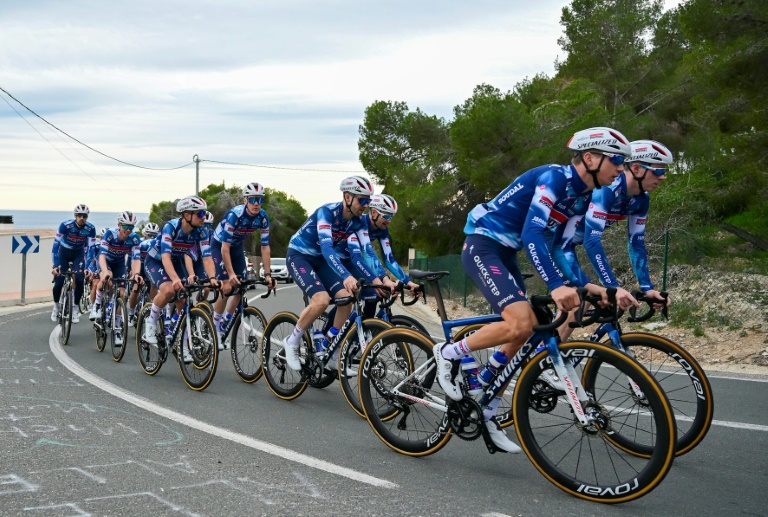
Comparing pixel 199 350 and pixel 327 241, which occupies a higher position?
pixel 327 241

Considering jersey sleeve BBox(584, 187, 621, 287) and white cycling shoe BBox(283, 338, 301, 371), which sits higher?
jersey sleeve BBox(584, 187, 621, 287)

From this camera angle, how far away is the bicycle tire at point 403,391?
584 cm

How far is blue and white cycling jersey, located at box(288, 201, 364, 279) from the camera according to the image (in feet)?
24.9

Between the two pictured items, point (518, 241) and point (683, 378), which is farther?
point (683, 378)

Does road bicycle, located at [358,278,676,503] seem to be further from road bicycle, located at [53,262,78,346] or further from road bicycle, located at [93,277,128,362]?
road bicycle, located at [53,262,78,346]

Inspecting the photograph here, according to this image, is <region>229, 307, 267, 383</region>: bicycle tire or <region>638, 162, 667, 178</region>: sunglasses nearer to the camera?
<region>638, 162, 667, 178</region>: sunglasses

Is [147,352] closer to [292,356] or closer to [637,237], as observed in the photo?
[292,356]

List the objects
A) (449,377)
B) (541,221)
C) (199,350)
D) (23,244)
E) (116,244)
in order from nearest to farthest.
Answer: (541,221), (449,377), (199,350), (116,244), (23,244)

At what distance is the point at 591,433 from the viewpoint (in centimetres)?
488

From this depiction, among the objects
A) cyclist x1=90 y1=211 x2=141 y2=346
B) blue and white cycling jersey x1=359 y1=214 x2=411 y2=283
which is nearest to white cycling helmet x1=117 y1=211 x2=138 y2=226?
cyclist x1=90 y1=211 x2=141 y2=346

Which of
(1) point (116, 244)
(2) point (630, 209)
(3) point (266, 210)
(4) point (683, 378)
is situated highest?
(3) point (266, 210)

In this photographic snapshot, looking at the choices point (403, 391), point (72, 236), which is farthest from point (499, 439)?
point (72, 236)

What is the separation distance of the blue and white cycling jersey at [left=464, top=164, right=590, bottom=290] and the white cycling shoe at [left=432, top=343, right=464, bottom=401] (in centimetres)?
86

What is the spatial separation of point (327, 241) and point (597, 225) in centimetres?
237
